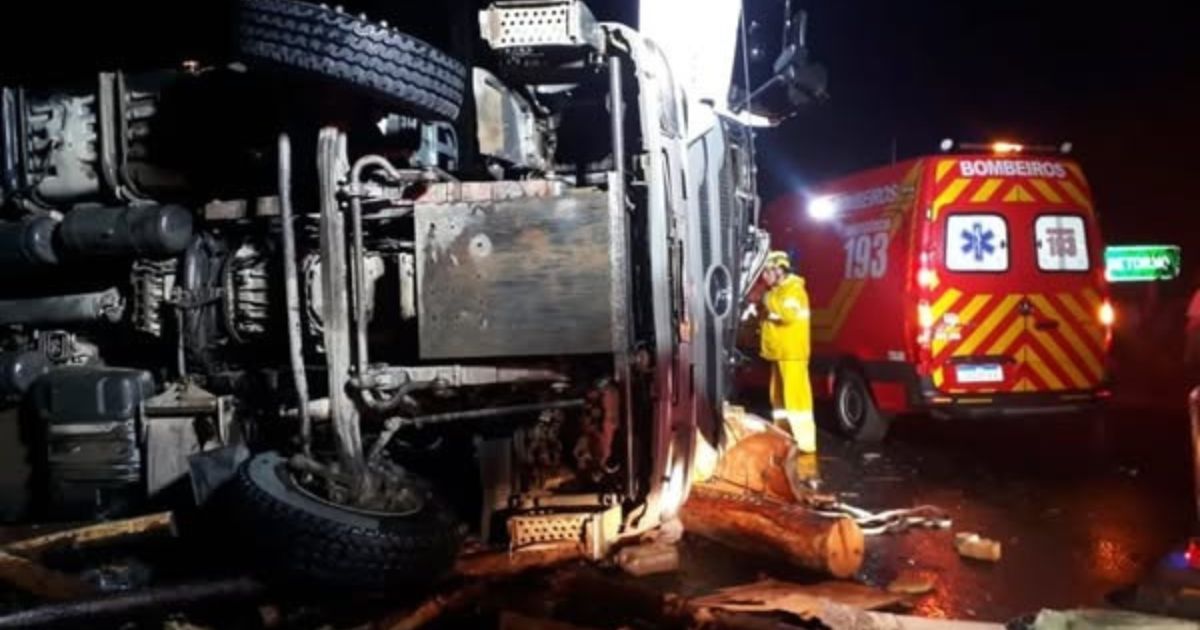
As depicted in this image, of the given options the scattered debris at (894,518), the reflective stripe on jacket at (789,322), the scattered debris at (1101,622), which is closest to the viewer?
the scattered debris at (1101,622)

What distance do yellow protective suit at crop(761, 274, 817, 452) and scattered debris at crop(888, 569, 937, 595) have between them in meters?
3.16

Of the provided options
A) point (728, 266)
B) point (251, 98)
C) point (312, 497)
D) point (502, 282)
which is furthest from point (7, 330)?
point (728, 266)

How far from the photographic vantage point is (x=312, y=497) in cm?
349

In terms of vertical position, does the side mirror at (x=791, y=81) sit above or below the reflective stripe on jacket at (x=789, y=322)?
above

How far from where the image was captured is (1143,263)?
1360 centimetres

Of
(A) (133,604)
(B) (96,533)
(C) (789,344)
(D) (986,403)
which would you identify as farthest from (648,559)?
(D) (986,403)

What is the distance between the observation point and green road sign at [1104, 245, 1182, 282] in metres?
13.4

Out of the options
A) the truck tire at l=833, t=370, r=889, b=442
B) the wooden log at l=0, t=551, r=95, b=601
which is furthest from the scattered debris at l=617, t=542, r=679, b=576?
the truck tire at l=833, t=370, r=889, b=442

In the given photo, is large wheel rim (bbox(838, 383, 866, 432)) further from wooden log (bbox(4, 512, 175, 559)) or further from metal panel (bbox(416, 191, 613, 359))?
wooden log (bbox(4, 512, 175, 559))

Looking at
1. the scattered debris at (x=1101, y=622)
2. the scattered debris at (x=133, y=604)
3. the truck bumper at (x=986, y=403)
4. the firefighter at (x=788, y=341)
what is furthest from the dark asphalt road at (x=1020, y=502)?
the scattered debris at (x=133, y=604)

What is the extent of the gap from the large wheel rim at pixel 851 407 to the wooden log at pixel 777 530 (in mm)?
3668

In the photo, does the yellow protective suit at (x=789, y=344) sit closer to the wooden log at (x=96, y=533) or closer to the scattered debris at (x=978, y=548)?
the scattered debris at (x=978, y=548)

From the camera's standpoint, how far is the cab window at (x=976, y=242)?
7.35 meters

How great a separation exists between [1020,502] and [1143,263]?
9.51 meters
